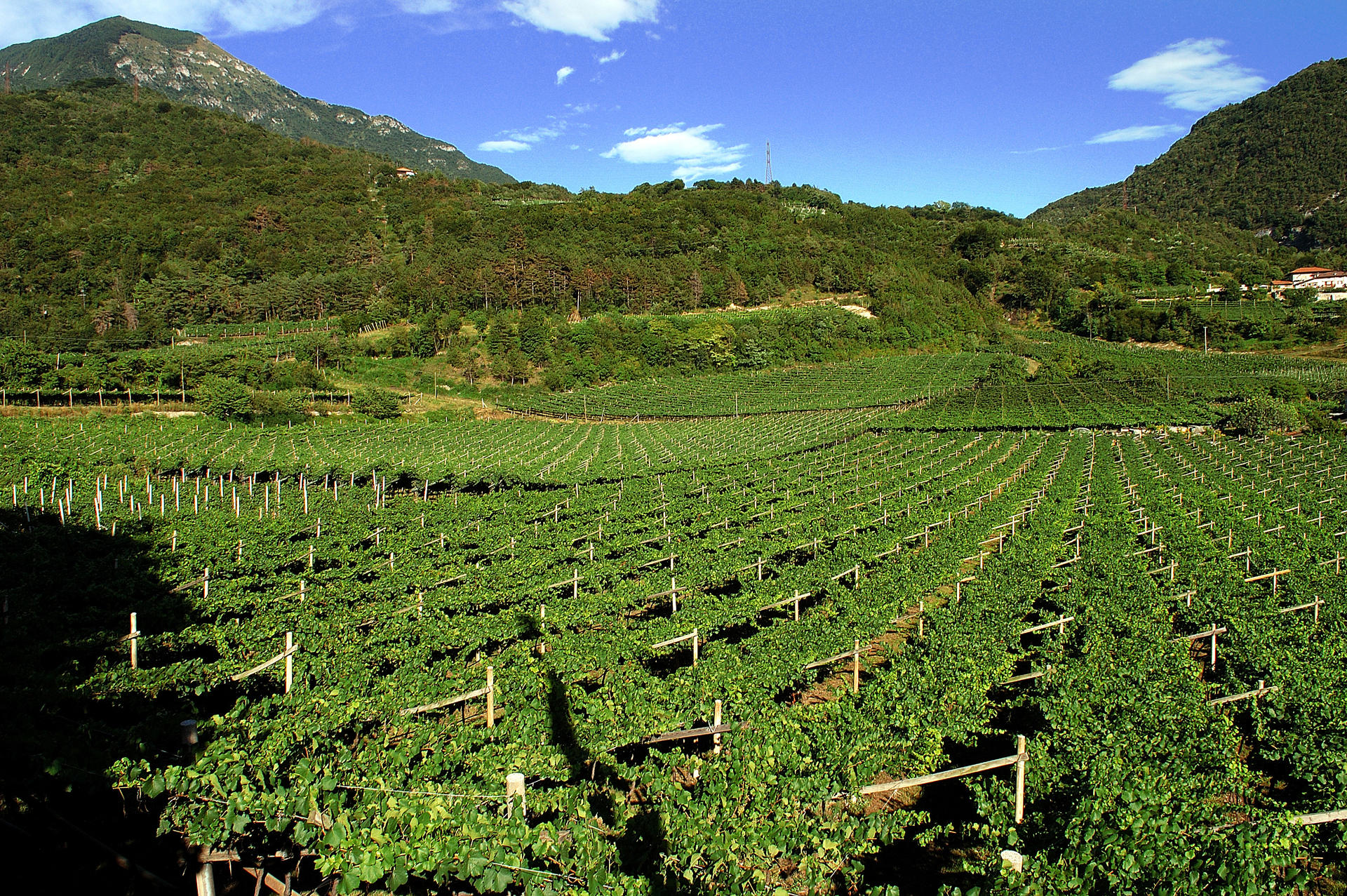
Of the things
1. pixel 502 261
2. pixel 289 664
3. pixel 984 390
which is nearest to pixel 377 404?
pixel 289 664

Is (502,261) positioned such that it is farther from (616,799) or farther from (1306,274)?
(1306,274)

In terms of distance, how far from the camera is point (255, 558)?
1473 centimetres

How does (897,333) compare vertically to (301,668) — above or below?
above

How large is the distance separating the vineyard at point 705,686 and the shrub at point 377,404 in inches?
1237

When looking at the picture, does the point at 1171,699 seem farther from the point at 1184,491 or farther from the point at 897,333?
the point at 897,333

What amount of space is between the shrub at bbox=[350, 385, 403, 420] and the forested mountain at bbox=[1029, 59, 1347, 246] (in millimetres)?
191423

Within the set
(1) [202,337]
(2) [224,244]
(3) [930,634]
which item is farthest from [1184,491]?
(2) [224,244]

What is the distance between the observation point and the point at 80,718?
7941mm

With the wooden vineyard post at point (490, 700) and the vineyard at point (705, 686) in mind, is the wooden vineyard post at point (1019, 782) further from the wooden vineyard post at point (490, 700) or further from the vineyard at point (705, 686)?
the wooden vineyard post at point (490, 700)

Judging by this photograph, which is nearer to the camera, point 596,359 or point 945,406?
point 945,406

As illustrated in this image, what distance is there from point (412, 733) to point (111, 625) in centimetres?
686

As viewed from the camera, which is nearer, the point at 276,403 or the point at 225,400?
the point at 225,400

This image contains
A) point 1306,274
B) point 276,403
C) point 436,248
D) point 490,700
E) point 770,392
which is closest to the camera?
point 490,700

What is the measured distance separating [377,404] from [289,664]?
48.4m
